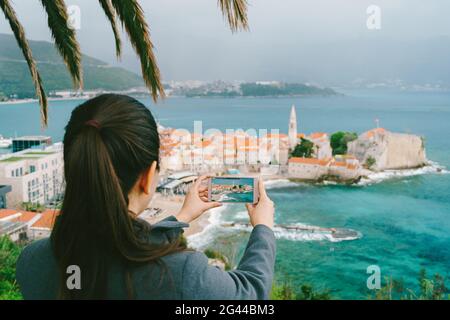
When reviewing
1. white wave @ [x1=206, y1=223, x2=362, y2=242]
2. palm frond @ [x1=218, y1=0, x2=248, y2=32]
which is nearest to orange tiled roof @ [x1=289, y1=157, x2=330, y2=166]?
white wave @ [x1=206, y1=223, x2=362, y2=242]

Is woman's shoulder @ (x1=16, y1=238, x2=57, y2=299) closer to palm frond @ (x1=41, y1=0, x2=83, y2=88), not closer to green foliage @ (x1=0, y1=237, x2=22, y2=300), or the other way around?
palm frond @ (x1=41, y1=0, x2=83, y2=88)

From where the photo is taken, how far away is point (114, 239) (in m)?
0.50

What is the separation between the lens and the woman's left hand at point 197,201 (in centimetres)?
75

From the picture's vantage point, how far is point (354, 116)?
3769 centimetres

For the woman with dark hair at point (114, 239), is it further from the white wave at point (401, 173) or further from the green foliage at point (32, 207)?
the white wave at point (401, 173)

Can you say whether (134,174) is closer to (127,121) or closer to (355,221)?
(127,121)

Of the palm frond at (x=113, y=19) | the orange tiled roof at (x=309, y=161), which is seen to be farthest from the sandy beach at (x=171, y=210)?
the palm frond at (x=113, y=19)

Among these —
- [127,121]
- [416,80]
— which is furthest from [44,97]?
[416,80]

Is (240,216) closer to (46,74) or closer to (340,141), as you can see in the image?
(46,74)

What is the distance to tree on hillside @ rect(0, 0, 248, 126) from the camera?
1.59m

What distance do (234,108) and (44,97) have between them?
33723 millimetres

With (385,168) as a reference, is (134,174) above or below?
above

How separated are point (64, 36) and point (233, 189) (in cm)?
127

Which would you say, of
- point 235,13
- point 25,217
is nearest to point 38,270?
point 235,13
